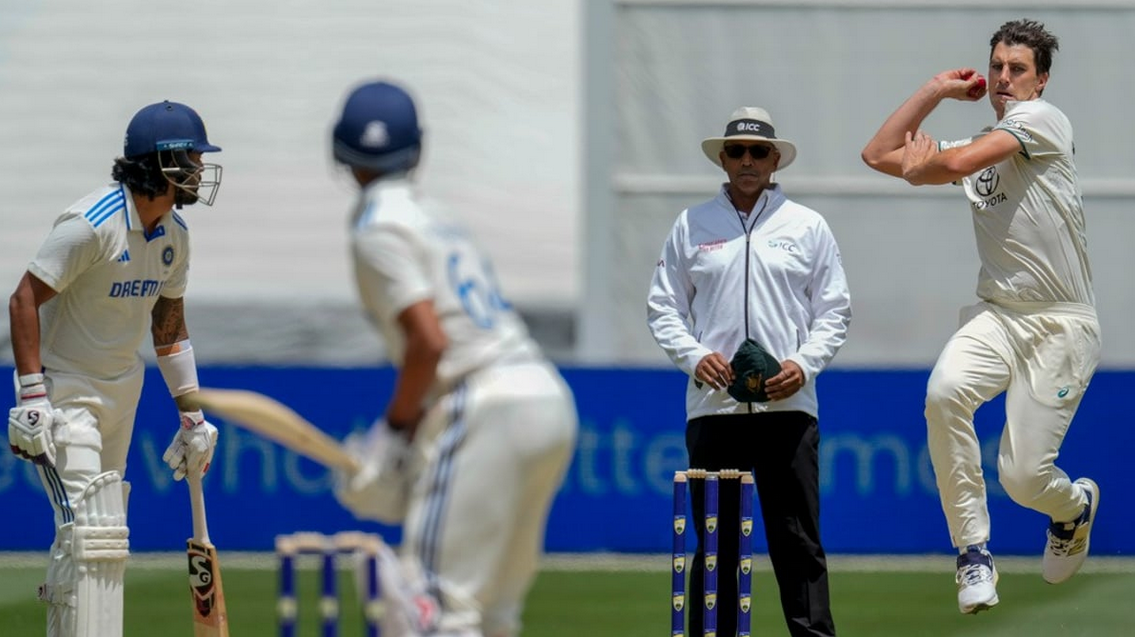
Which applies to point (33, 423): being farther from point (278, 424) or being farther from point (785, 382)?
point (785, 382)

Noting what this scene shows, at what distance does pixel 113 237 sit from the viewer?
4.94 metres

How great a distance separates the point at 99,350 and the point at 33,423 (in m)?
0.35

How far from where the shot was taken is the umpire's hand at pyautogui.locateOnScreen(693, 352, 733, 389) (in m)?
5.14

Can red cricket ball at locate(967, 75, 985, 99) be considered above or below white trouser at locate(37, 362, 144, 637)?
above

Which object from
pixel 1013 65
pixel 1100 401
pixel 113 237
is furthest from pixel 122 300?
pixel 1100 401

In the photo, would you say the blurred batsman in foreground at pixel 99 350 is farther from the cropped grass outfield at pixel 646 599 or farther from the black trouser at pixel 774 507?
the black trouser at pixel 774 507

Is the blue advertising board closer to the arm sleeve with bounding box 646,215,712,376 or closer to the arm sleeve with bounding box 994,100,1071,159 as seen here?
the arm sleeve with bounding box 646,215,712,376

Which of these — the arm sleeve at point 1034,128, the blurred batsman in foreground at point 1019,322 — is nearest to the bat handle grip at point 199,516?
the blurred batsman in foreground at point 1019,322

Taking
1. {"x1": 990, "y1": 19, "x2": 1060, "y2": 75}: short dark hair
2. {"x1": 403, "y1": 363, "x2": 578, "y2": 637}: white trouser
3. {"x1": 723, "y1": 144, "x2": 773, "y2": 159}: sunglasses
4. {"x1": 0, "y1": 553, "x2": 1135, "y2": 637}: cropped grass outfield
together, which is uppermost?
{"x1": 990, "y1": 19, "x2": 1060, "y2": 75}: short dark hair

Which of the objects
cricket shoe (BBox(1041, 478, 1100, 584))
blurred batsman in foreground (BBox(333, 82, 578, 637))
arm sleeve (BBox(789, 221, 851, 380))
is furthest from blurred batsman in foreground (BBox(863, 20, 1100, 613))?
blurred batsman in foreground (BBox(333, 82, 578, 637))

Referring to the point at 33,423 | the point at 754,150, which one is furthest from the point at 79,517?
the point at 754,150

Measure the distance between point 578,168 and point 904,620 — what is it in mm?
5633

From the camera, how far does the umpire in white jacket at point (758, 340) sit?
5160 mm

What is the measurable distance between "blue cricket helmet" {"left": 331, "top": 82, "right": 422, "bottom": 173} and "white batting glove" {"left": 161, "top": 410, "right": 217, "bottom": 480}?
172 cm
